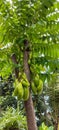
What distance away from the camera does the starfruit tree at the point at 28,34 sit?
1731 millimetres

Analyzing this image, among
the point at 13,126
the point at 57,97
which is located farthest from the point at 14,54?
the point at 57,97

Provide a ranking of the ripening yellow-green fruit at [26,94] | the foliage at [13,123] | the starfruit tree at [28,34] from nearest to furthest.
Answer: the ripening yellow-green fruit at [26,94] → the starfruit tree at [28,34] → the foliage at [13,123]

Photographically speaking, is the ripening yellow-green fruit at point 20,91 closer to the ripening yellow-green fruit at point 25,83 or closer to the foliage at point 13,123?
the ripening yellow-green fruit at point 25,83

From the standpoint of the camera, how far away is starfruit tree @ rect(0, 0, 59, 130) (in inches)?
68.2

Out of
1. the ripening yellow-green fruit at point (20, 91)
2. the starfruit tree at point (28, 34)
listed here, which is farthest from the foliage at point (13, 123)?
the ripening yellow-green fruit at point (20, 91)

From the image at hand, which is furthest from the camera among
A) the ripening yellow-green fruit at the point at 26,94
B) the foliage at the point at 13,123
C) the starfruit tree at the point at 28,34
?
the foliage at the point at 13,123

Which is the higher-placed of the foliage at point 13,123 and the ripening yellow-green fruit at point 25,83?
the foliage at point 13,123

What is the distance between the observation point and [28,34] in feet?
5.96

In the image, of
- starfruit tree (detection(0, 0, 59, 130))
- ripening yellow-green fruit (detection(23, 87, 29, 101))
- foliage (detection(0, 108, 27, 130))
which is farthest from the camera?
foliage (detection(0, 108, 27, 130))

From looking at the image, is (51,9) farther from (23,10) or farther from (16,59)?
(16,59)

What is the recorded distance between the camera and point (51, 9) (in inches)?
72.7

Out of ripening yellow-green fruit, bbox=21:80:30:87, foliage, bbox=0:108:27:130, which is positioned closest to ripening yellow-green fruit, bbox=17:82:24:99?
ripening yellow-green fruit, bbox=21:80:30:87

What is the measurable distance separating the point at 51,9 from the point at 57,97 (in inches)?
315

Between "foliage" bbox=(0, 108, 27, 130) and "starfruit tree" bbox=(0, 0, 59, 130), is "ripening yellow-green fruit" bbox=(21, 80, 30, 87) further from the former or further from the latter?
"foliage" bbox=(0, 108, 27, 130)
